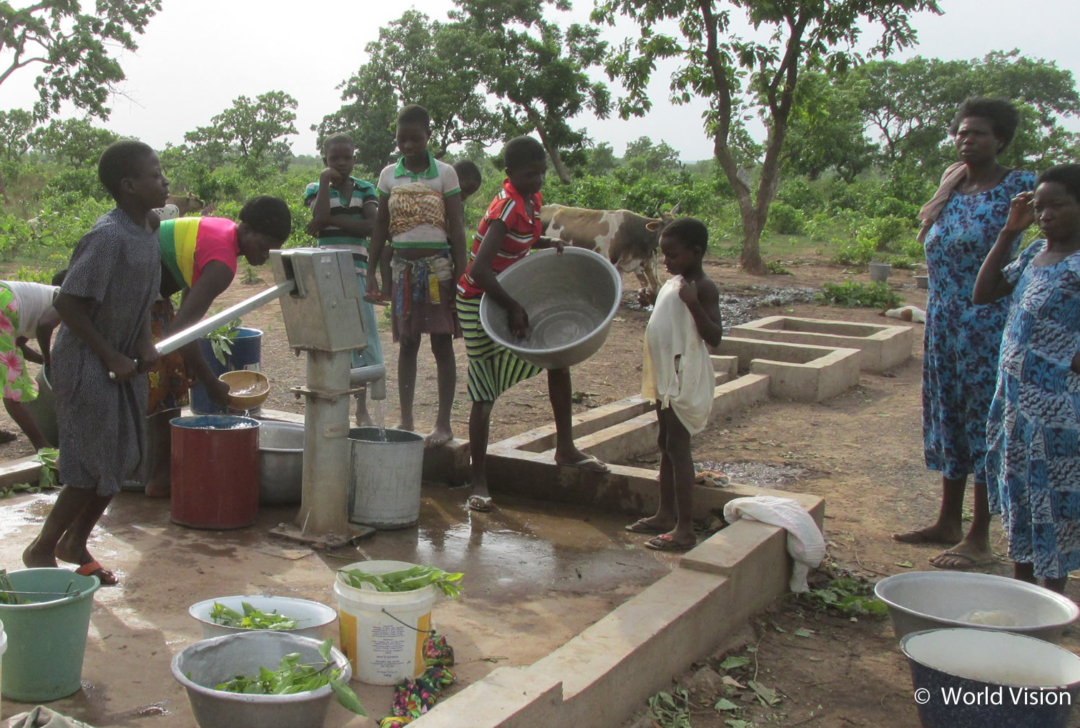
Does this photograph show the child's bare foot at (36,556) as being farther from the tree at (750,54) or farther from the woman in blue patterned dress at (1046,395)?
the tree at (750,54)

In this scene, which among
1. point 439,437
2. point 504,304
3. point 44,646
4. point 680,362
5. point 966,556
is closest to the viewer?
point 44,646

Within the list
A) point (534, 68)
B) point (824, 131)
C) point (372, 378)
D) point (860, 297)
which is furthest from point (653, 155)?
point (372, 378)

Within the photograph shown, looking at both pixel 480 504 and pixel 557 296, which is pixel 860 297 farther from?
pixel 480 504

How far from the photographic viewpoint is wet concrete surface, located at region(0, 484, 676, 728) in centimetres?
258

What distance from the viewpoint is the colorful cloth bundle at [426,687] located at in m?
2.39

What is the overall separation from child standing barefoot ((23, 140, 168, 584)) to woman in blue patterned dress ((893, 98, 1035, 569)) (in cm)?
310

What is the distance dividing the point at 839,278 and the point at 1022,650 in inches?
535

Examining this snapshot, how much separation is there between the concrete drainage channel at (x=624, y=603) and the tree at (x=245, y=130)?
41.0 metres

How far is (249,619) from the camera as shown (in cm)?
252

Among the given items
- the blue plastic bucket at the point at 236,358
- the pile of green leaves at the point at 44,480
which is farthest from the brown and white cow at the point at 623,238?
the pile of green leaves at the point at 44,480

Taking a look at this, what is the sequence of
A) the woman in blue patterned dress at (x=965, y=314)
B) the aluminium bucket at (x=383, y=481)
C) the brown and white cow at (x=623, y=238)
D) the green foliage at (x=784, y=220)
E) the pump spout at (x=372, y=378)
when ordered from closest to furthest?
the aluminium bucket at (x=383, y=481) → the woman in blue patterned dress at (x=965, y=314) → the pump spout at (x=372, y=378) → the brown and white cow at (x=623, y=238) → the green foliage at (x=784, y=220)

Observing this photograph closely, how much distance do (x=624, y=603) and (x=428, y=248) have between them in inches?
89.9

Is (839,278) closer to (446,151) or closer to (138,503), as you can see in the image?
(138,503)

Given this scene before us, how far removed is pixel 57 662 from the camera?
2.38m
